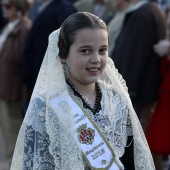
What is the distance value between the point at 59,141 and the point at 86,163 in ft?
0.54

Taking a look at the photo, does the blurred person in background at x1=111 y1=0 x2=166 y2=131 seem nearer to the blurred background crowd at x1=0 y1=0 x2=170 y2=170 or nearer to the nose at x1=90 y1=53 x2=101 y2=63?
the blurred background crowd at x1=0 y1=0 x2=170 y2=170

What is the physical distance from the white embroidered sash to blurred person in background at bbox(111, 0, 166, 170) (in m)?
2.62

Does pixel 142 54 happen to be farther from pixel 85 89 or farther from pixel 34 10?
pixel 34 10

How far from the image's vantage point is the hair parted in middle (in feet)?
9.19

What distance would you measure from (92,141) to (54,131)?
203mm

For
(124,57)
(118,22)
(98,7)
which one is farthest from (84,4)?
(124,57)

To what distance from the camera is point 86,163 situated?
2.83m

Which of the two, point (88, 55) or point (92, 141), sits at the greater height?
point (88, 55)

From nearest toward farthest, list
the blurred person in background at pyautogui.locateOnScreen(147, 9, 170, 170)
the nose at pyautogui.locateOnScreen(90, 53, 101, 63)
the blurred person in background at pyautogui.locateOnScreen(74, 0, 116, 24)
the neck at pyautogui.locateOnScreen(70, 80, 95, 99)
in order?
the nose at pyautogui.locateOnScreen(90, 53, 101, 63)
the neck at pyautogui.locateOnScreen(70, 80, 95, 99)
the blurred person in background at pyautogui.locateOnScreen(147, 9, 170, 170)
the blurred person in background at pyautogui.locateOnScreen(74, 0, 116, 24)

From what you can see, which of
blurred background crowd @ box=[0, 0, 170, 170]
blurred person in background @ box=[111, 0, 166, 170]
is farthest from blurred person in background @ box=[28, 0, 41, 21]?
blurred person in background @ box=[111, 0, 166, 170]

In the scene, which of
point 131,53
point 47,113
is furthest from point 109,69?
point 131,53

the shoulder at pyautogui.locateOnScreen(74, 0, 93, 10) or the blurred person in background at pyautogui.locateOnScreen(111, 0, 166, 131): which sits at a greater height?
the shoulder at pyautogui.locateOnScreen(74, 0, 93, 10)

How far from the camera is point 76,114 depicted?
9.45 feet

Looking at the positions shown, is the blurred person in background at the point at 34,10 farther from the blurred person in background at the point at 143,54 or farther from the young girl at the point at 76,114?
the young girl at the point at 76,114
